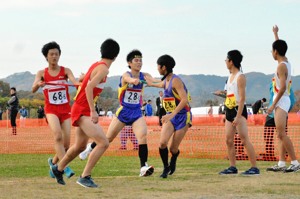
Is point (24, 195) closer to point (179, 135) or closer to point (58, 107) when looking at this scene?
point (58, 107)

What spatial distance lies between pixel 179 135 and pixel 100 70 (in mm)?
2604

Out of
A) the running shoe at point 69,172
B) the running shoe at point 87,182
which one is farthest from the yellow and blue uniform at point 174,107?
the running shoe at point 87,182

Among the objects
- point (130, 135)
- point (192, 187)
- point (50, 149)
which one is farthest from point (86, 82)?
point (50, 149)

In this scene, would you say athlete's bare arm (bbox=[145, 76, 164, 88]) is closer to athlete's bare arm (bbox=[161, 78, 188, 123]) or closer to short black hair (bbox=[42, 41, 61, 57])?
athlete's bare arm (bbox=[161, 78, 188, 123])

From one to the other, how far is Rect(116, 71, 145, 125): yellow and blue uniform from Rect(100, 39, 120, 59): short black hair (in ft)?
6.44

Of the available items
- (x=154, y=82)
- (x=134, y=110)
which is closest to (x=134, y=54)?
(x=154, y=82)

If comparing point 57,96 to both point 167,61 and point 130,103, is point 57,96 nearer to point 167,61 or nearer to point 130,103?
point 130,103

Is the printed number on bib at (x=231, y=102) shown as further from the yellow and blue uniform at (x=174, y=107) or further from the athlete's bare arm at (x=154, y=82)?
the athlete's bare arm at (x=154, y=82)

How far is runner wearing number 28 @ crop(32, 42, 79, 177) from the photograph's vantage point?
1122cm

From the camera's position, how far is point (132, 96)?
12.2 metres

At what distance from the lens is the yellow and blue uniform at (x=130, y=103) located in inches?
477

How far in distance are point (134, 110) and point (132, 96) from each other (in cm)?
25

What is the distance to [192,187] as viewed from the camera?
33.6ft

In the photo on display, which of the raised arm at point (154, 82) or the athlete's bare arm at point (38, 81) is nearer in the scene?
the athlete's bare arm at point (38, 81)
